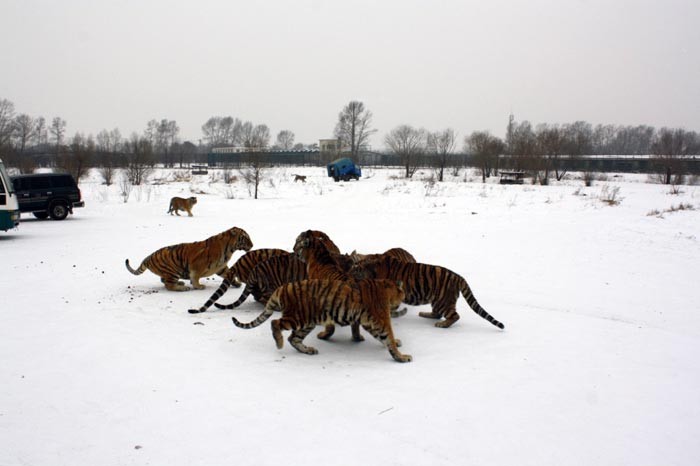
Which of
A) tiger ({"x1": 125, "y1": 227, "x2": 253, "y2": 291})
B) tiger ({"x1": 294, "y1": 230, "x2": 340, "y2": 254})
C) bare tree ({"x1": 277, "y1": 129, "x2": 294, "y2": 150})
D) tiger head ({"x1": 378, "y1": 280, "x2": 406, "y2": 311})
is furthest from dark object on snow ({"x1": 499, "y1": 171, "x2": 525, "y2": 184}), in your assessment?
bare tree ({"x1": 277, "y1": 129, "x2": 294, "y2": 150})

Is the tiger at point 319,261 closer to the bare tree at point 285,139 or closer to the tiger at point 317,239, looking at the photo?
the tiger at point 317,239

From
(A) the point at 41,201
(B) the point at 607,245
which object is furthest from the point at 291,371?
(A) the point at 41,201

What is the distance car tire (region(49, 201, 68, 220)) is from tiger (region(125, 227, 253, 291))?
14.5 m

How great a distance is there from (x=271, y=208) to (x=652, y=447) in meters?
23.2

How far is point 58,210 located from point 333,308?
64.0ft

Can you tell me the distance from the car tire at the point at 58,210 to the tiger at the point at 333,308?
1848 cm

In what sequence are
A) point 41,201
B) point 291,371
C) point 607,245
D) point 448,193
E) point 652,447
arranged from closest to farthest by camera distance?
1. point 652,447
2. point 291,371
3. point 607,245
4. point 41,201
5. point 448,193

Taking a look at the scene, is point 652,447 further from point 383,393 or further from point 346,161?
point 346,161

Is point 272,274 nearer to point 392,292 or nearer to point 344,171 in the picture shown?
point 392,292

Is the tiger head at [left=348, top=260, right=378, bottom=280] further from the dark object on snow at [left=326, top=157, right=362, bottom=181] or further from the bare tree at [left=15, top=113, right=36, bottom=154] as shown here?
the bare tree at [left=15, top=113, right=36, bottom=154]

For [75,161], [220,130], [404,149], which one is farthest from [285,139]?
[75,161]

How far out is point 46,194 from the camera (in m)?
19.9

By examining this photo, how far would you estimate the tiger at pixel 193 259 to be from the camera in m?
8.48

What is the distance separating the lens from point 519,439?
407 cm
